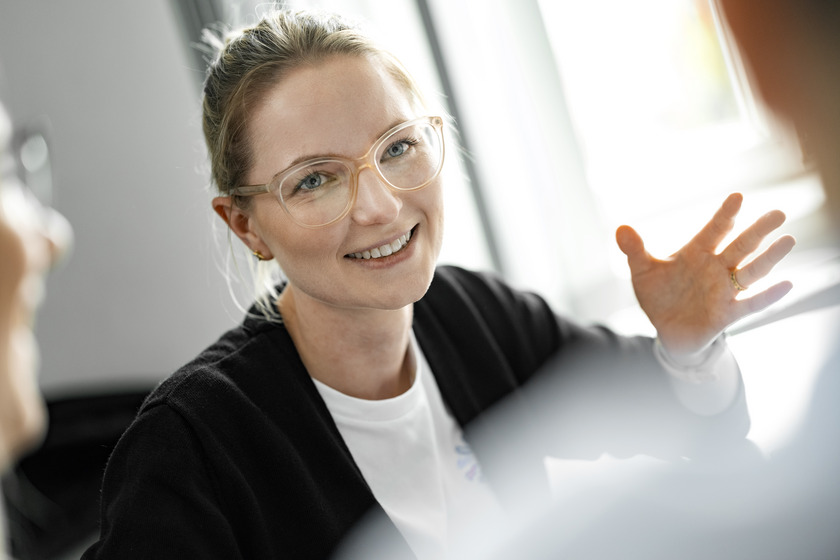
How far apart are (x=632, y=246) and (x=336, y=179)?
1.59 ft

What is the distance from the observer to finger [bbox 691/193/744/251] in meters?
1.22

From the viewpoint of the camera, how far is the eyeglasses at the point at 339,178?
1130 mm

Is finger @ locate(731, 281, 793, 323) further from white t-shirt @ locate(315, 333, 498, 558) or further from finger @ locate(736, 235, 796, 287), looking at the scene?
white t-shirt @ locate(315, 333, 498, 558)

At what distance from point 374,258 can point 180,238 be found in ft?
4.14

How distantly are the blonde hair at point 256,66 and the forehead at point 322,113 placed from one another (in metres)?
0.02

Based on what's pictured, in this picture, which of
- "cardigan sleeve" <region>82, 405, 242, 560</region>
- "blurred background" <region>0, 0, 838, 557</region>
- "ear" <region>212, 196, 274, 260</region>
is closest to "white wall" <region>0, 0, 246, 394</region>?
"blurred background" <region>0, 0, 838, 557</region>

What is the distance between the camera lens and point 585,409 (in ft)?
4.75

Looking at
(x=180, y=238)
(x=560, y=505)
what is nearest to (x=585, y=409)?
(x=560, y=505)

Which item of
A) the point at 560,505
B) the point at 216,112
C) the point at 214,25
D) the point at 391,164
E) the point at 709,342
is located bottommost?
the point at 560,505

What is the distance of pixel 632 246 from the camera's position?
1.29 m

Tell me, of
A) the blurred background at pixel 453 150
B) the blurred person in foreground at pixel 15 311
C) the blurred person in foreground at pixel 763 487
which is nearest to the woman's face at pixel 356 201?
the blurred person in foreground at pixel 763 487

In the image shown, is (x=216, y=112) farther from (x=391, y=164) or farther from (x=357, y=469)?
(x=357, y=469)

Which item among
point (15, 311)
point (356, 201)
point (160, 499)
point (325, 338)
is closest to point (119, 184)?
point (325, 338)

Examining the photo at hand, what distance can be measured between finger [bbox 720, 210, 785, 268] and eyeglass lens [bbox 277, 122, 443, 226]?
474mm
